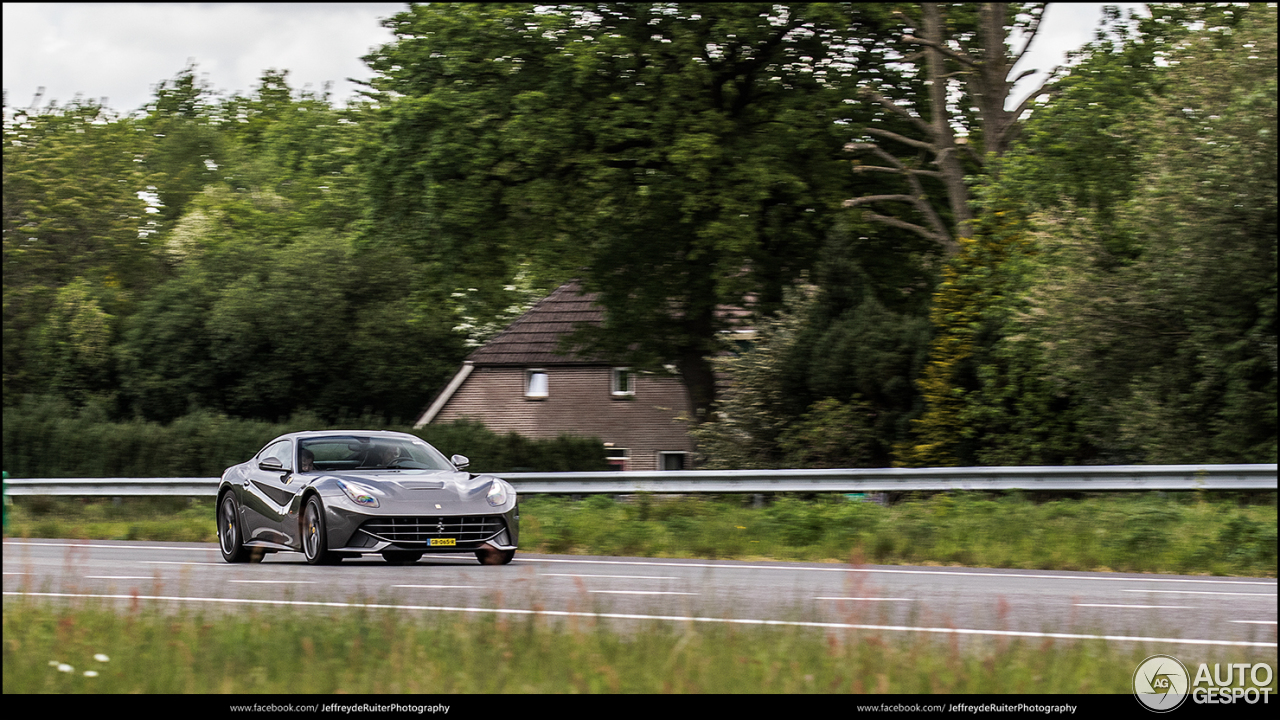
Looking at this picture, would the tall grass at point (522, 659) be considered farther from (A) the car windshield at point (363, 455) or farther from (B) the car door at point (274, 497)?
(A) the car windshield at point (363, 455)

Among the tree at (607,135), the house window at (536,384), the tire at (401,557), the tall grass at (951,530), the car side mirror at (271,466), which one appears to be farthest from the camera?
the house window at (536,384)

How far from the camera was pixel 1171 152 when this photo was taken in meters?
20.1

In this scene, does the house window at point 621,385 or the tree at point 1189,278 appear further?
the house window at point 621,385

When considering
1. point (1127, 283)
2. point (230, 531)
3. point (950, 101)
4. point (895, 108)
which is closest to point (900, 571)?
point (230, 531)

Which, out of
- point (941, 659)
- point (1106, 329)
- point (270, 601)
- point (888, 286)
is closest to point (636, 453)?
point (888, 286)

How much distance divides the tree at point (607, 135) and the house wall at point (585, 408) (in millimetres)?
17544

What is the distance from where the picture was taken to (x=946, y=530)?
1777 cm

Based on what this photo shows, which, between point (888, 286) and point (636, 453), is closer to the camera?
point (888, 286)

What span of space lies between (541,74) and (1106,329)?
14.6 meters

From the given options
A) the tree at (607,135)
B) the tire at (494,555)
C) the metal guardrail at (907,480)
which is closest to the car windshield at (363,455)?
the tire at (494,555)

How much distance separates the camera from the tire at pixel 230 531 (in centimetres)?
1653

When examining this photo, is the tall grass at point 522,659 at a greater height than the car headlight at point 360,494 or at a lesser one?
lesser

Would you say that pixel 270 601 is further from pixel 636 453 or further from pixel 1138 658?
pixel 636 453

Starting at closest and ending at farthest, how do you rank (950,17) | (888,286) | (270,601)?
(270,601) < (950,17) < (888,286)
